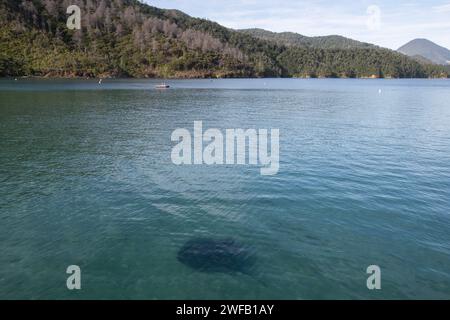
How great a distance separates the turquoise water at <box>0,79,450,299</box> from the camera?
1712cm

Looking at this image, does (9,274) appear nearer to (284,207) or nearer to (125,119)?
(284,207)

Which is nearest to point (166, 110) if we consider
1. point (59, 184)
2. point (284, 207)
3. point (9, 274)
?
point (59, 184)

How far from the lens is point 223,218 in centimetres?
2452

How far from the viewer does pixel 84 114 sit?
74688 millimetres

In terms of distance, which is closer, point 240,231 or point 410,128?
point 240,231

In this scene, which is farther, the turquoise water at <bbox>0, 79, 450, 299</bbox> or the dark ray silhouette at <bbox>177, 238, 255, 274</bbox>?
the dark ray silhouette at <bbox>177, 238, 255, 274</bbox>

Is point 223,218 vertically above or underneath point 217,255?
above

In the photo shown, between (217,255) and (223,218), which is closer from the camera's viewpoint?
(217,255)

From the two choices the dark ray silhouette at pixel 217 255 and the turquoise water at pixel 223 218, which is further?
the dark ray silhouette at pixel 217 255

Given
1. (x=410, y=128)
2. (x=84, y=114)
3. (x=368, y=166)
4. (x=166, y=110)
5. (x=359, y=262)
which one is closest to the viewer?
(x=359, y=262)

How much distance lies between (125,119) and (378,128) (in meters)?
47.7

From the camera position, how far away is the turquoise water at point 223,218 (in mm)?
17125
